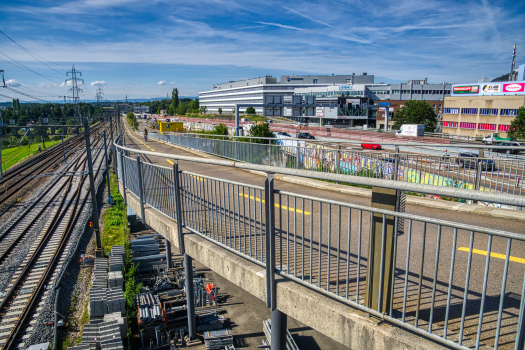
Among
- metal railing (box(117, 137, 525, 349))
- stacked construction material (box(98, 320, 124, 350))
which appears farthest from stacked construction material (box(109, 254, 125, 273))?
metal railing (box(117, 137, 525, 349))

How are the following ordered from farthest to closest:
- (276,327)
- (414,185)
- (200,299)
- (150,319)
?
(200,299) < (150,319) < (276,327) < (414,185)

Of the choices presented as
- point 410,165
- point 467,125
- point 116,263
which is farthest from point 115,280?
point 467,125

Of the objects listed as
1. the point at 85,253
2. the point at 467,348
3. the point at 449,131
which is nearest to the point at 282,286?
the point at 467,348

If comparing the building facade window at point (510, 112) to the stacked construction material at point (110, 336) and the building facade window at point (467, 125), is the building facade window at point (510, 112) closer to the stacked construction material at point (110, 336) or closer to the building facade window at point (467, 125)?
the building facade window at point (467, 125)

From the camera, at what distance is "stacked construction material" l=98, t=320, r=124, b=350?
10180 millimetres

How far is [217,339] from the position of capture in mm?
10297

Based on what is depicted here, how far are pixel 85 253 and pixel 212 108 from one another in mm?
176314

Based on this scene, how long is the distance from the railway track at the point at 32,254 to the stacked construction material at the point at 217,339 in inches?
224

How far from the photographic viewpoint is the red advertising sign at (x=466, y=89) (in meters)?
73.7

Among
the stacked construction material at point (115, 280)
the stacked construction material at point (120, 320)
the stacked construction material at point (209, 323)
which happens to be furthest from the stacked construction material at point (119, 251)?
the stacked construction material at point (209, 323)

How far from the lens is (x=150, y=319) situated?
12.1 metres

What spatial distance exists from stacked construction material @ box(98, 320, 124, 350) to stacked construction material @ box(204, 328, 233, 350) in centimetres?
248

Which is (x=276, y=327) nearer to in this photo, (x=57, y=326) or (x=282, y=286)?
(x=282, y=286)

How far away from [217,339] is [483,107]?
7606 centimetres
